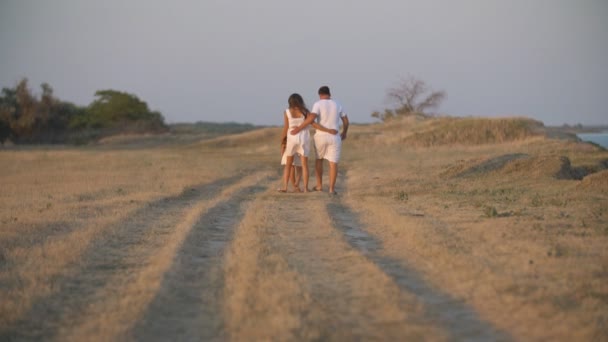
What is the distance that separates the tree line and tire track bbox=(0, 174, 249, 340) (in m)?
47.5

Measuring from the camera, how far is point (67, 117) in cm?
5888

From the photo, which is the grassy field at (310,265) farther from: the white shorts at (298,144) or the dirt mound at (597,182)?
the white shorts at (298,144)

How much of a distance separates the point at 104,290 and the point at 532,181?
396 inches

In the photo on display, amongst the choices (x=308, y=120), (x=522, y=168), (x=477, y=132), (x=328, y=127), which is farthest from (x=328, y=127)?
(x=477, y=132)

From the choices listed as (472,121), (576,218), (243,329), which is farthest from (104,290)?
(472,121)

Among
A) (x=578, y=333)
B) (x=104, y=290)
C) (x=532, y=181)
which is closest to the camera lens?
(x=578, y=333)

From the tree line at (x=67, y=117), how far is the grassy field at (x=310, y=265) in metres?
44.7

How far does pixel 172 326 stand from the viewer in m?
4.09

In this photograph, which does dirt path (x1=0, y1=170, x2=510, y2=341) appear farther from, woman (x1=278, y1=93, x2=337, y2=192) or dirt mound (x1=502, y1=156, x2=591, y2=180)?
dirt mound (x1=502, y1=156, x2=591, y2=180)

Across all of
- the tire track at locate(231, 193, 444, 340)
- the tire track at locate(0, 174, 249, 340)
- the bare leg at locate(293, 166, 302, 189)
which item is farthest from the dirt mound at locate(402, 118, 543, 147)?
the tire track at locate(231, 193, 444, 340)

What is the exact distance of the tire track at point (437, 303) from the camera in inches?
153

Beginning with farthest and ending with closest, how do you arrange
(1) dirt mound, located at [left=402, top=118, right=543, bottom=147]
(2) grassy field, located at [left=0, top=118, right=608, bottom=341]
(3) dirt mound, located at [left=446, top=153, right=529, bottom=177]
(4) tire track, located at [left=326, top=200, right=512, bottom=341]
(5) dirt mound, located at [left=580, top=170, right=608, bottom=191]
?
(1) dirt mound, located at [left=402, top=118, right=543, bottom=147] < (3) dirt mound, located at [left=446, top=153, right=529, bottom=177] < (5) dirt mound, located at [left=580, top=170, right=608, bottom=191] < (2) grassy field, located at [left=0, top=118, right=608, bottom=341] < (4) tire track, located at [left=326, top=200, right=512, bottom=341]

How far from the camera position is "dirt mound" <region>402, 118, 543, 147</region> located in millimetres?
32375

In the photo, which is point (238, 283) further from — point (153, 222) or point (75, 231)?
point (153, 222)
